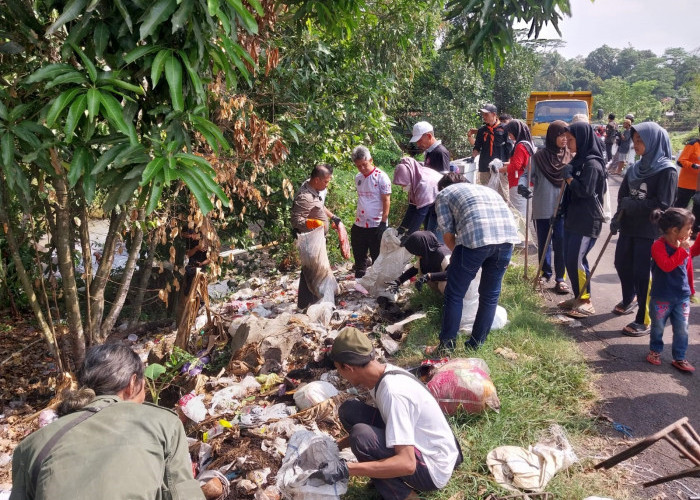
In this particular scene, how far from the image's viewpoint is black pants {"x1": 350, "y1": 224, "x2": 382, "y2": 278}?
6.10m

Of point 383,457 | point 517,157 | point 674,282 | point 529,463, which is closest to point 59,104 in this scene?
point 383,457

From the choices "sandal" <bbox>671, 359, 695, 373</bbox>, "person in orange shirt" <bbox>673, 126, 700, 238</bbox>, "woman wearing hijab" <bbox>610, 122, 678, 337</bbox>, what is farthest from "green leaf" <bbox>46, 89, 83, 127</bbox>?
"person in orange shirt" <bbox>673, 126, 700, 238</bbox>

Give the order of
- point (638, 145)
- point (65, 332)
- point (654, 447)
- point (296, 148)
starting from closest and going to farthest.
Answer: point (654, 447) < point (638, 145) < point (65, 332) < point (296, 148)

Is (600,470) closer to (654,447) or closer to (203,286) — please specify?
(654,447)

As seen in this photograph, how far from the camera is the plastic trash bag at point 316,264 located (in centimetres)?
528

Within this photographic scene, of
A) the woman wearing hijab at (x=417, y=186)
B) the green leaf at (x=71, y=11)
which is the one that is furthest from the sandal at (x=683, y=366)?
the green leaf at (x=71, y=11)

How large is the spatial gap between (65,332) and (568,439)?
4596 mm

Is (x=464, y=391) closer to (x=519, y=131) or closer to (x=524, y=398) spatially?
(x=524, y=398)

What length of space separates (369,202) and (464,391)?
297 cm

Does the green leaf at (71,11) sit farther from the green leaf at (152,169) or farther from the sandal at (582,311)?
the sandal at (582,311)

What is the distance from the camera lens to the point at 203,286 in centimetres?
473

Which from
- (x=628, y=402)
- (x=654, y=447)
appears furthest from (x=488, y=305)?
(x=654, y=447)

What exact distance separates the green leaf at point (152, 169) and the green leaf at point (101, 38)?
0.56m

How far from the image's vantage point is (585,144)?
492 cm
